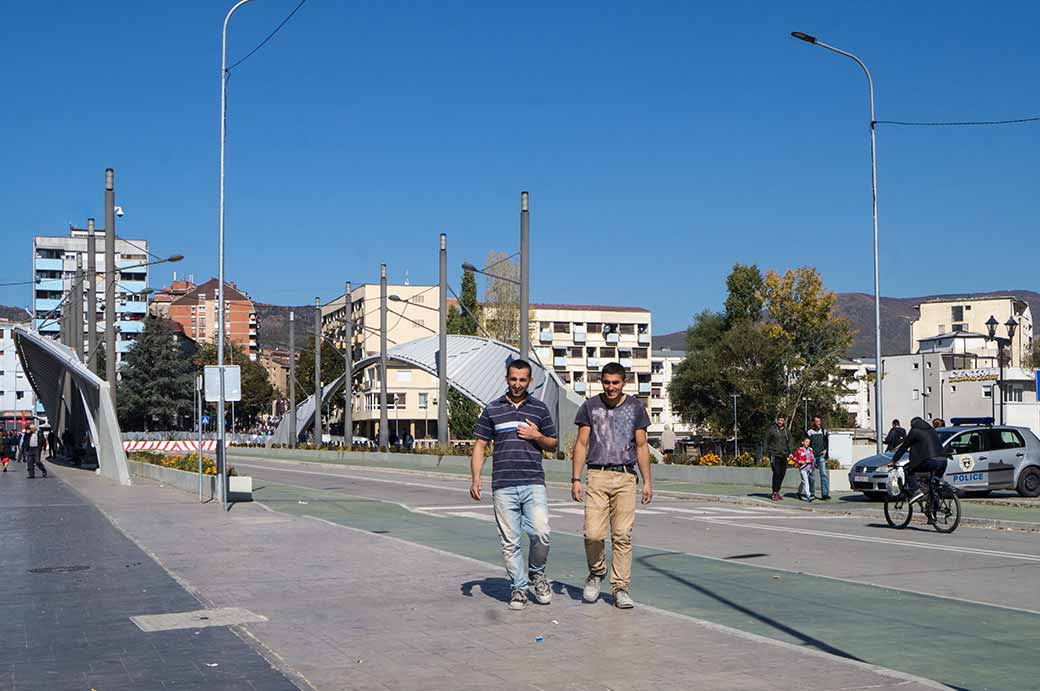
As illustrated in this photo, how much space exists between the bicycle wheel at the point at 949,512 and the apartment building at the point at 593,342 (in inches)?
4693

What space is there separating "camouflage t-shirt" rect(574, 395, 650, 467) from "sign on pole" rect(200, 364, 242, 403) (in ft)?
48.3

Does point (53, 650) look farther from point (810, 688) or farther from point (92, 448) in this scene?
point (92, 448)

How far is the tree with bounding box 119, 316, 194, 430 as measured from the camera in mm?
104750

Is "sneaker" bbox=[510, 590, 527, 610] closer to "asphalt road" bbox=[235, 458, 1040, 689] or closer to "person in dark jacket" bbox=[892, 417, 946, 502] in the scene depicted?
"asphalt road" bbox=[235, 458, 1040, 689]

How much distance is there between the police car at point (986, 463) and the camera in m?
24.9

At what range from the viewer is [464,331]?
308 feet

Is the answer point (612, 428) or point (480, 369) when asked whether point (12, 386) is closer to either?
point (480, 369)

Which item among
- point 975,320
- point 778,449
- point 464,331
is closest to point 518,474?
point 778,449

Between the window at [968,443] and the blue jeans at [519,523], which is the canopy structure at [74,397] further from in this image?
the blue jeans at [519,523]

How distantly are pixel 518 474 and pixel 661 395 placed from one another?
484 ft

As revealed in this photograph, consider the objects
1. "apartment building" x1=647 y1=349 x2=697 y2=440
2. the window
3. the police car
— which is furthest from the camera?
"apartment building" x1=647 y1=349 x2=697 y2=440

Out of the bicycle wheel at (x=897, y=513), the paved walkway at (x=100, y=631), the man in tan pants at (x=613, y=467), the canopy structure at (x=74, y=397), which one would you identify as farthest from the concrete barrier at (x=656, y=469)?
the man in tan pants at (x=613, y=467)

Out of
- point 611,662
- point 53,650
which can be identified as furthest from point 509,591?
point 53,650

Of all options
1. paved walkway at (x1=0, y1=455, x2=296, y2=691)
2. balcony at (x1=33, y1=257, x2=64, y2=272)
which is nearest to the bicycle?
paved walkway at (x1=0, y1=455, x2=296, y2=691)
